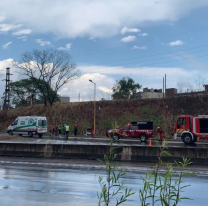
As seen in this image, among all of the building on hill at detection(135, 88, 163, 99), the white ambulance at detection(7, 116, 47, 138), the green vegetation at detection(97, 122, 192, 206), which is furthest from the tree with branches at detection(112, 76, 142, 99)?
the green vegetation at detection(97, 122, 192, 206)

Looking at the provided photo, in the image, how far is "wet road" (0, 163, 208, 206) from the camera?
7691 millimetres

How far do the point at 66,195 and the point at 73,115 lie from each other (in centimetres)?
4566

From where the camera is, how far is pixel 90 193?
8578 mm

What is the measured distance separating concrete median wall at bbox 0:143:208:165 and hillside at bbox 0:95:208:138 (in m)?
24.5

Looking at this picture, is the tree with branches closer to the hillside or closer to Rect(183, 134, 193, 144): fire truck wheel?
the hillside

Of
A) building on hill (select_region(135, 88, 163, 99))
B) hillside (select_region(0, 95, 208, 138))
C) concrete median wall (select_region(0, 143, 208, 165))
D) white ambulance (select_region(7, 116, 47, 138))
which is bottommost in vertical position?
concrete median wall (select_region(0, 143, 208, 165))

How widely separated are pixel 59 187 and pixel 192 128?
19.9 m

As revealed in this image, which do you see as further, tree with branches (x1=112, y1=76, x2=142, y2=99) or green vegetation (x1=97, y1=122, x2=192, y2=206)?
tree with branches (x1=112, y1=76, x2=142, y2=99)

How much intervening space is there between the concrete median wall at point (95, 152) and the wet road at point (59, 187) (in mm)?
3597

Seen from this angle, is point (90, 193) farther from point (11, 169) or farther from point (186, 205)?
point (11, 169)

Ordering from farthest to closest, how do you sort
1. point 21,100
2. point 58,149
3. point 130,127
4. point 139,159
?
1. point 21,100
2. point 130,127
3. point 58,149
4. point 139,159

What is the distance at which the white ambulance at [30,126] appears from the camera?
37.4 metres

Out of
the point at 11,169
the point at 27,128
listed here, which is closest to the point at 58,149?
the point at 11,169

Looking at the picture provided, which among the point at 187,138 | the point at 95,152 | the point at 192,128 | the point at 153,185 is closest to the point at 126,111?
the point at 187,138
